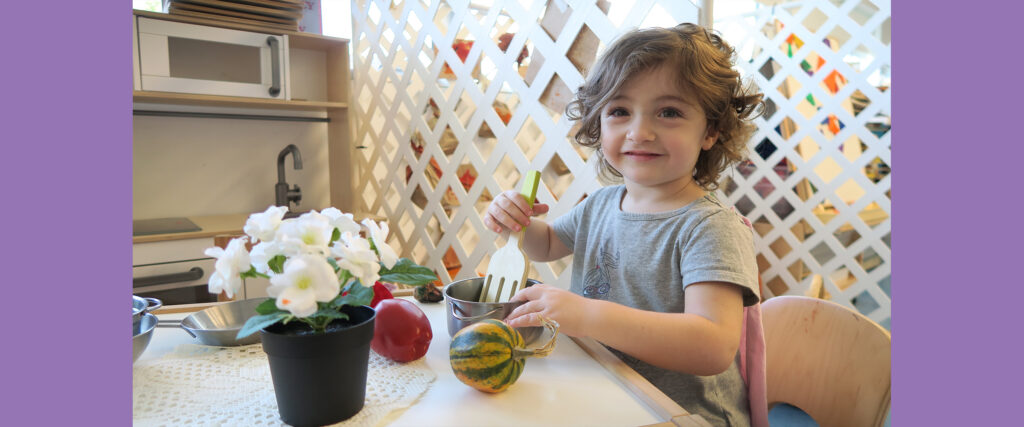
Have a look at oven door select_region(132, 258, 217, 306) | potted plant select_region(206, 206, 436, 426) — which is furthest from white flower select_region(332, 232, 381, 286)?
oven door select_region(132, 258, 217, 306)

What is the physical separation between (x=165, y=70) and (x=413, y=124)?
709 mm

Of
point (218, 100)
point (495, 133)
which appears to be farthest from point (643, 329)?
point (218, 100)

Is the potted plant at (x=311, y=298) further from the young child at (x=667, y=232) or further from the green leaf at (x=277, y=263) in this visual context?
the young child at (x=667, y=232)

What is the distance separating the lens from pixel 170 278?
143 cm

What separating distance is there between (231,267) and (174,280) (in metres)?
1.27

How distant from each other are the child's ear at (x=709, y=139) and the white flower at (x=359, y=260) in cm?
49

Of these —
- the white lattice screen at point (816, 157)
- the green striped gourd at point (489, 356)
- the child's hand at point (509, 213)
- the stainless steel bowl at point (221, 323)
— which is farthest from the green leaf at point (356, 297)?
the white lattice screen at point (816, 157)

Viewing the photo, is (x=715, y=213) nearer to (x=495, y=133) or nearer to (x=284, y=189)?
(x=495, y=133)

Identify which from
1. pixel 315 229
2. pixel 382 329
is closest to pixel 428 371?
pixel 382 329

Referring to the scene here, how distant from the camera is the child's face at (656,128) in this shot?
656 mm

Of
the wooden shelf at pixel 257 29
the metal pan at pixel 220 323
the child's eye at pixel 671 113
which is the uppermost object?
the wooden shelf at pixel 257 29

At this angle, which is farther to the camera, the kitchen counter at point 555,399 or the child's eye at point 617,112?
the child's eye at point 617,112

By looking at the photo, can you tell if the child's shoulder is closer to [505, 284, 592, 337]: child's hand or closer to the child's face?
the child's face

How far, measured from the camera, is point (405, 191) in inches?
77.0
